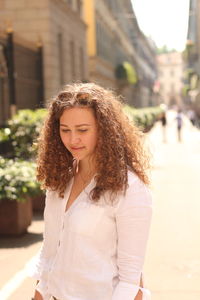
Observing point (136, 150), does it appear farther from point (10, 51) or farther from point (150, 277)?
point (10, 51)

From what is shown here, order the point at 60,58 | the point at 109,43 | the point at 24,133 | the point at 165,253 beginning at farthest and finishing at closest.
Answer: the point at 109,43, the point at 60,58, the point at 24,133, the point at 165,253

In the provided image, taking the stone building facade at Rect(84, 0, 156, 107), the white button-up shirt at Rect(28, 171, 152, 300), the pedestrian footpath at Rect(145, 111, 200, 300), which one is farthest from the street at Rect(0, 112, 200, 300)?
the stone building facade at Rect(84, 0, 156, 107)

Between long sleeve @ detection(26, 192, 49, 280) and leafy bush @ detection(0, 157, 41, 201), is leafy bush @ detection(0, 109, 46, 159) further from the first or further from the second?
long sleeve @ detection(26, 192, 49, 280)

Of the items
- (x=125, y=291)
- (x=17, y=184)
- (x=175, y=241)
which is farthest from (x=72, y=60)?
(x=125, y=291)

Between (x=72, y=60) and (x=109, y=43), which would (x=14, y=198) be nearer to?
(x=72, y=60)

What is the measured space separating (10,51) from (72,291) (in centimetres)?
1466

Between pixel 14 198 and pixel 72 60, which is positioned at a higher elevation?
pixel 72 60

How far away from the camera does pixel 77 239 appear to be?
2516 millimetres

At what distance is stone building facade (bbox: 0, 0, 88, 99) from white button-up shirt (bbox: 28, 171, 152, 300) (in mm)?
18523

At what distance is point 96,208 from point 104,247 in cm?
16

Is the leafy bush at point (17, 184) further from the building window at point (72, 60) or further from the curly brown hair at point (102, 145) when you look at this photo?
the building window at point (72, 60)

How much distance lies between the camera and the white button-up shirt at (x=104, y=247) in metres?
2.45

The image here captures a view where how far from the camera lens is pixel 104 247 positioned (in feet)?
8.20

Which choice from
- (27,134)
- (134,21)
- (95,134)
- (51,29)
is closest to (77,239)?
(95,134)
